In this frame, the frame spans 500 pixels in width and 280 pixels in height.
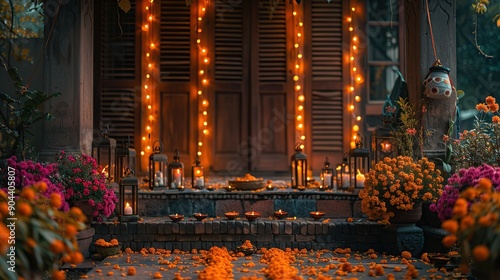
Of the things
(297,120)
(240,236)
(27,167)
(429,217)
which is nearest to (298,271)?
(240,236)

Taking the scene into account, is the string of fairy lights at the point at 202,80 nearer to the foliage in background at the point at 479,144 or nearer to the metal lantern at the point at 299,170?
the metal lantern at the point at 299,170

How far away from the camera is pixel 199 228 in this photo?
6.95 m

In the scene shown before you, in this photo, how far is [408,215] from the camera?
664 cm

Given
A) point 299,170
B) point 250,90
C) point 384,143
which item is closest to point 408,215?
point 384,143

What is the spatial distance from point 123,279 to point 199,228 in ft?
5.59

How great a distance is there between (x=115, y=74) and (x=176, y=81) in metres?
0.88

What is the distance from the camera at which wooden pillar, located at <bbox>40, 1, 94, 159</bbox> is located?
7195 millimetres

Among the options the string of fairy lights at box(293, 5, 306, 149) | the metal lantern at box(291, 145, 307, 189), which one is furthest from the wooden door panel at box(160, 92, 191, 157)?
the metal lantern at box(291, 145, 307, 189)

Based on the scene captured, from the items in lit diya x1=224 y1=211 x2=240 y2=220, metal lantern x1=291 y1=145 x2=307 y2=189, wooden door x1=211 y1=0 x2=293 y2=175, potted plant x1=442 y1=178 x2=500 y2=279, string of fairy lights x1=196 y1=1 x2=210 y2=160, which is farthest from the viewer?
wooden door x1=211 y1=0 x2=293 y2=175

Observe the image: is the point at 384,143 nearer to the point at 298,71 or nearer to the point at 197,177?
the point at 197,177

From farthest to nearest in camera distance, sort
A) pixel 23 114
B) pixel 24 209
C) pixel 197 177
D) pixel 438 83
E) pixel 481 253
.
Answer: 1. pixel 197 177
2. pixel 438 83
3. pixel 23 114
4. pixel 24 209
5. pixel 481 253

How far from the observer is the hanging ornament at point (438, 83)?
692 centimetres

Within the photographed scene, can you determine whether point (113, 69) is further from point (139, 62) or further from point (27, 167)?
point (27, 167)

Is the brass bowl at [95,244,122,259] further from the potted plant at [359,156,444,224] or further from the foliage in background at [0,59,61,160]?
the potted plant at [359,156,444,224]
